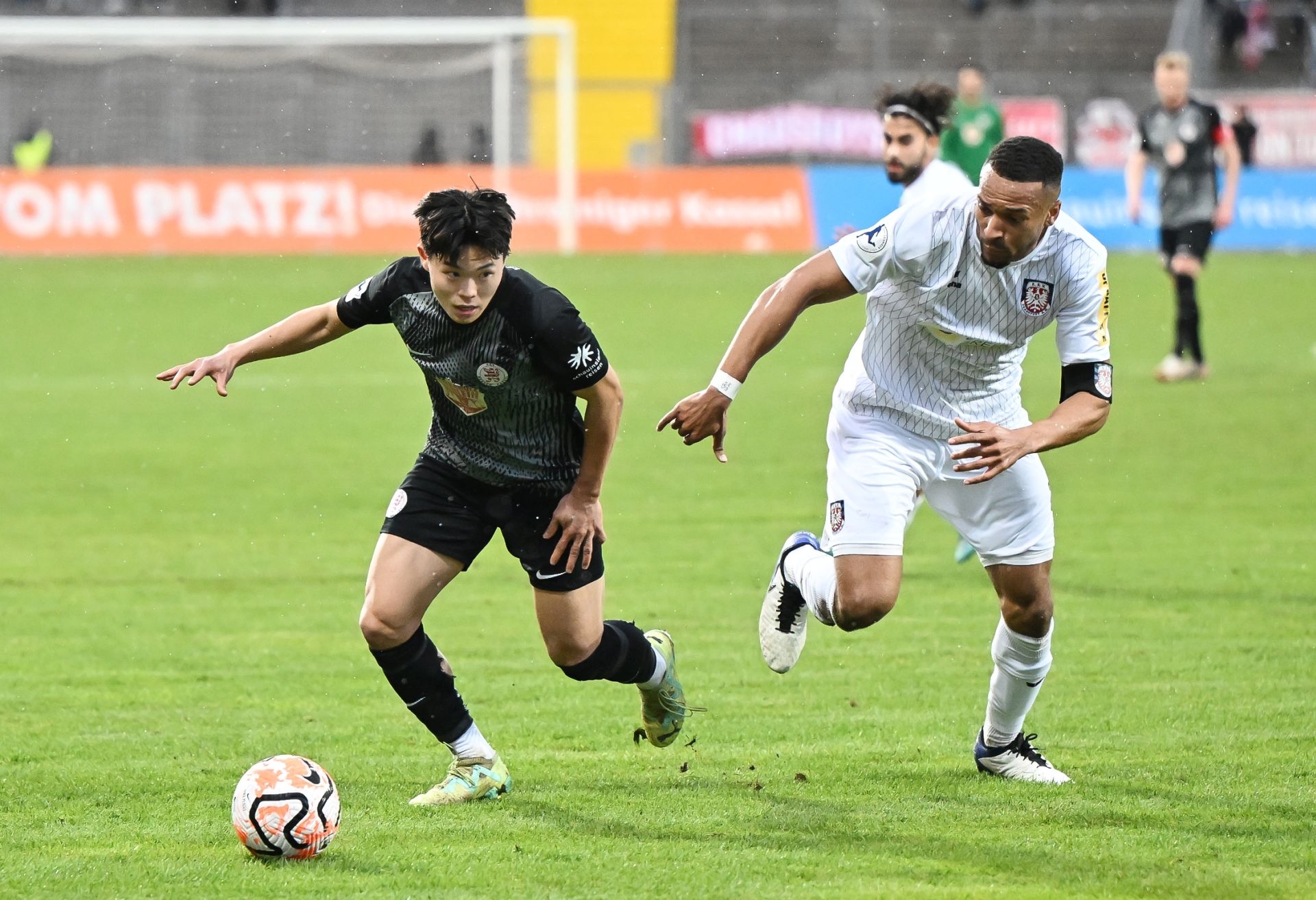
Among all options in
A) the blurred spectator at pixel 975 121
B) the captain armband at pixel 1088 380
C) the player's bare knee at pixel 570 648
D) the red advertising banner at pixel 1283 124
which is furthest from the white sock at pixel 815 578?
the red advertising banner at pixel 1283 124

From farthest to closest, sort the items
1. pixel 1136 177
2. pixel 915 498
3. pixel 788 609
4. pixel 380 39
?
1. pixel 380 39
2. pixel 1136 177
3. pixel 788 609
4. pixel 915 498

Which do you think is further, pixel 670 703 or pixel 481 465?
pixel 670 703

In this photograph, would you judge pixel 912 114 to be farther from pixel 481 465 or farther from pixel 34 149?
pixel 34 149

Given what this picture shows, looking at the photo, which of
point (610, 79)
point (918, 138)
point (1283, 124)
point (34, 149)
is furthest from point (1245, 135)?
point (918, 138)

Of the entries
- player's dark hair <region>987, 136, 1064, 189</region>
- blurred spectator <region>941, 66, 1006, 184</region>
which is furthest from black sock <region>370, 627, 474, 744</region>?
blurred spectator <region>941, 66, 1006, 184</region>

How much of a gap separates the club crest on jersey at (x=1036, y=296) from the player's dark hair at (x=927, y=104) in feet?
10.6

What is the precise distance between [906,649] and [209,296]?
15.7m

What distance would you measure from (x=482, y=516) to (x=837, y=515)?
44.8 inches

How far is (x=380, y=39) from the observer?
27.7 metres

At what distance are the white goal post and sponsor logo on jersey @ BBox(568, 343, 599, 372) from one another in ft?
69.0

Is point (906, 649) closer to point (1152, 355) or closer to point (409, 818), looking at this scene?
point (409, 818)

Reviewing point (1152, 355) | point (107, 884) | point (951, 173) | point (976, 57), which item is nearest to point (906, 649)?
point (951, 173)

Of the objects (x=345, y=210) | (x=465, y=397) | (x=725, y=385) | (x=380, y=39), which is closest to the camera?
(x=725, y=385)

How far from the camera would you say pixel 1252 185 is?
87.9 feet
